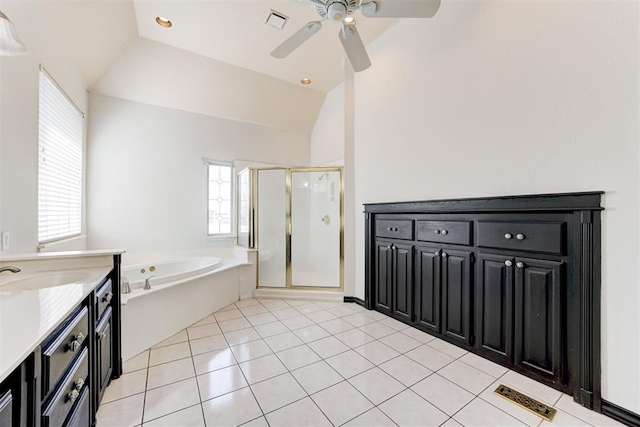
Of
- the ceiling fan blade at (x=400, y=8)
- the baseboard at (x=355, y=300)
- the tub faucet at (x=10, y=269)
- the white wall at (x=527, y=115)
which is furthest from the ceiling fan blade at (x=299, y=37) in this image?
the baseboard at (x=355, y=300)

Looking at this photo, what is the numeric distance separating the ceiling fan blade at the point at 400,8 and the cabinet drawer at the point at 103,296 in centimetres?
228

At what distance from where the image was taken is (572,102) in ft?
5.26

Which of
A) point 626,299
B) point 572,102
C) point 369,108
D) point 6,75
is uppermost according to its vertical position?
point 369,108

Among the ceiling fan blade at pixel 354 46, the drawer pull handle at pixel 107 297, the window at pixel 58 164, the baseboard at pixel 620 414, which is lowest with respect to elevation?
the baseboard at pixel 620 414

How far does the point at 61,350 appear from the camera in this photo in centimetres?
92

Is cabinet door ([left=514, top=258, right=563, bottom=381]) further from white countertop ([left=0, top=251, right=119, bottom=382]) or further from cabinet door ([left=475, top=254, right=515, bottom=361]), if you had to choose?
white countertop ([left=0, top=251, right=119, bottom=382])

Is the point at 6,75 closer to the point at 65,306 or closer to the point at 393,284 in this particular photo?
the point at 65,306

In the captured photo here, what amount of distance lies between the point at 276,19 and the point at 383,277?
9.24ft

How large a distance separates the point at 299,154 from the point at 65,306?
13.9 feet

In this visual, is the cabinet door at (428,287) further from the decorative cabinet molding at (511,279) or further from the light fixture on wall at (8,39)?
the light fixture on wall at (8,39)

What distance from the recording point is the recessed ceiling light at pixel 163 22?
8.90 feet

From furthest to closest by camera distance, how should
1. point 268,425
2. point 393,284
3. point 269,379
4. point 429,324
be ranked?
point 393,284
point 429,324
point 269,379
point 268,425

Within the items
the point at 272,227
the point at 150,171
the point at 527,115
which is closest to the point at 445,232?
the point at 527,115

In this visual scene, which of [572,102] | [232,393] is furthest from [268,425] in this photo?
[572,102]
